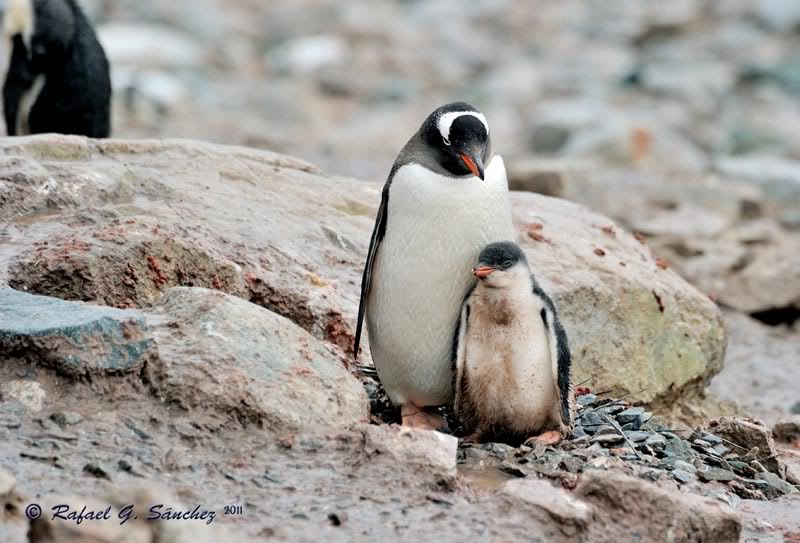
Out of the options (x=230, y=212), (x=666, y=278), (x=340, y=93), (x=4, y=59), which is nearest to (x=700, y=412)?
(x=666, y=278)

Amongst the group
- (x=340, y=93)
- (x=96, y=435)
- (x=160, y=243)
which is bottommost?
(x=340, y=93)

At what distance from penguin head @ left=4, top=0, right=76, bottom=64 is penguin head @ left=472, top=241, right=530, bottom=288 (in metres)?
5.65

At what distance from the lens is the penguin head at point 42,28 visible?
32.8 ft

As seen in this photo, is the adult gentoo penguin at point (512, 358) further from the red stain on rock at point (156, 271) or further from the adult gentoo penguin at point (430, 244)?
the red stain on rock at point (156, 271)

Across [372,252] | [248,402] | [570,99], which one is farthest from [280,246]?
[570,99]

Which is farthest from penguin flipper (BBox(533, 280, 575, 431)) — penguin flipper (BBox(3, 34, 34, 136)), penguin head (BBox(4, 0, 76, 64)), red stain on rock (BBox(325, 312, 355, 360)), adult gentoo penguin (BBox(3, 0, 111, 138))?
penguin flipper (BBox(3, 34, 34, 136))

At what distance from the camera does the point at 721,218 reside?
13.3 metres

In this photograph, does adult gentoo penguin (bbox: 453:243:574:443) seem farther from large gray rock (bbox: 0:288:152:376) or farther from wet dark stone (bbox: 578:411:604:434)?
large gray rock (bbox: 0:288:152:376)

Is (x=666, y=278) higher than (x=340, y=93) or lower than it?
higher

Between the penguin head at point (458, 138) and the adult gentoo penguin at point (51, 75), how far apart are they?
494cm

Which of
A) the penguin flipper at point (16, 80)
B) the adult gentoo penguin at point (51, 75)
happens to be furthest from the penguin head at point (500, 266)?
the penguin flipper at point (16, 80)

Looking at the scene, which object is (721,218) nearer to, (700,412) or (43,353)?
(700,412)

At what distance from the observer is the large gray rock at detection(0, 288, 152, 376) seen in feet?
15.9

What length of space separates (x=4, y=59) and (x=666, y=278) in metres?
12.9
